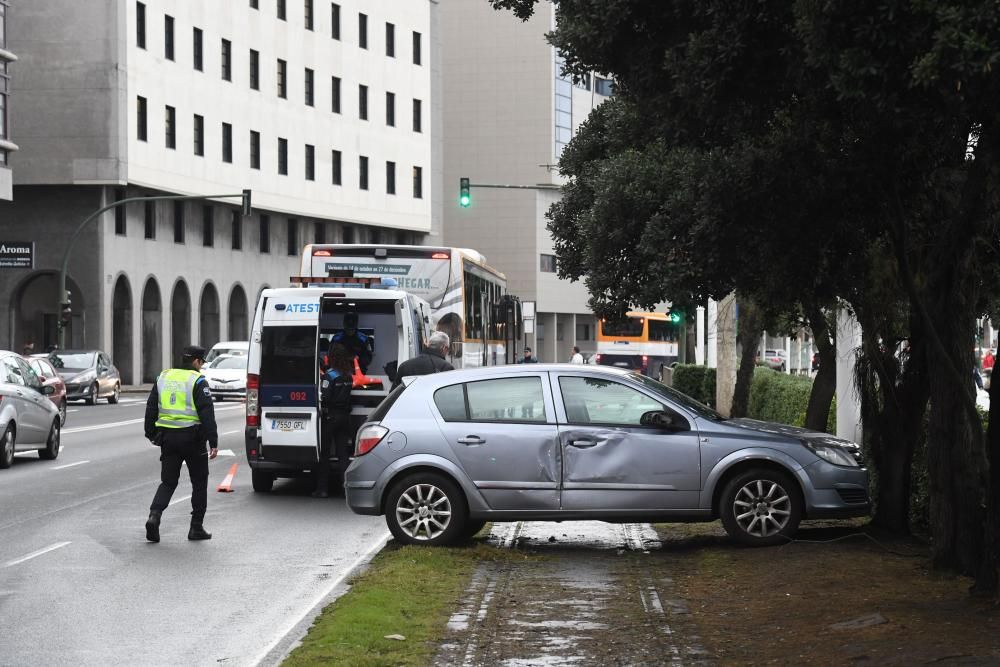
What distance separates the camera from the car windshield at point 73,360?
4288 centimetres

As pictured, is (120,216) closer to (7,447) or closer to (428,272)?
(428,272)

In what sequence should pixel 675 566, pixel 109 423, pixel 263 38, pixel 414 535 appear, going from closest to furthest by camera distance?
pixel 675 566
pixel 414 535
pixel 109 423
pixel 263 38

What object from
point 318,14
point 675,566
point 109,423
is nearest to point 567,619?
point 675,566

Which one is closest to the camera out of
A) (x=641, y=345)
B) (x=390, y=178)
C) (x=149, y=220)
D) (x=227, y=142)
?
(x=149, y=220)

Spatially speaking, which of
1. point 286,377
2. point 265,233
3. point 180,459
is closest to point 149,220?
point 265,233

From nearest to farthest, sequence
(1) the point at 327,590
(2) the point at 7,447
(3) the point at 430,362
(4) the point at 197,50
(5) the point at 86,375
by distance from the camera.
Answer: (1) the point at 327,590, (3) the point at 430,362, (2) the point at 7,447, (5) the point at 86,375, (4) the point at 197,50

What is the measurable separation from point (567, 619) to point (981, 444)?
3319mm

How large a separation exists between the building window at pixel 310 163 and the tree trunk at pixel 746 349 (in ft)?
131

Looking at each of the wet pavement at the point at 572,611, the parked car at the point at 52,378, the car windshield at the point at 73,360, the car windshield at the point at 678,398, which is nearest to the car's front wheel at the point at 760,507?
the car windshield at the point at 678,398

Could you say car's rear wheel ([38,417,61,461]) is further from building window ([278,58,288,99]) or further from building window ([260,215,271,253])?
building window ([260,215,271,253])

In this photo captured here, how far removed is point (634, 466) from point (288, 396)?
223 inches

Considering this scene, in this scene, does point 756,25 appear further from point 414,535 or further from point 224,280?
point 224,280

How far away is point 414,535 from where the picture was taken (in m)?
12.3

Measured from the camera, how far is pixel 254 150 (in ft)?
202
